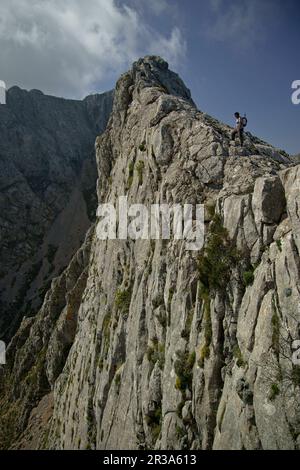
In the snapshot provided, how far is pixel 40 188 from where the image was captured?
475 feet

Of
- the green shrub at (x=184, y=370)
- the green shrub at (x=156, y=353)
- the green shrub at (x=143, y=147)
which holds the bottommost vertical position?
the green shrub at (x=184, y=370)

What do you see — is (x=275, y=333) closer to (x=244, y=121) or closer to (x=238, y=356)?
(x=238, y=356)

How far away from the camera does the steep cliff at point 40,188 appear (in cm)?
11781

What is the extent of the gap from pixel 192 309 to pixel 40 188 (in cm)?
13284

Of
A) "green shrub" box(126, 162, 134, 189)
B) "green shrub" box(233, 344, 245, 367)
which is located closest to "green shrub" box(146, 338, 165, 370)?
"green shrub" box(233, 344, 245, 367)

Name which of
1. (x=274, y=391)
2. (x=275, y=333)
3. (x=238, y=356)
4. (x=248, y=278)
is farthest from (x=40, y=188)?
(x=274, y=391)

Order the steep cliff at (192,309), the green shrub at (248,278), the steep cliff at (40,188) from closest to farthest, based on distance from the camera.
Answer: the steep cliff at (192,309)
the green shrub at (248,278)
the steep cliff at (40,188)

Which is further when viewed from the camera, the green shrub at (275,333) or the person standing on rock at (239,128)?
the person standing on rock at (239,128)

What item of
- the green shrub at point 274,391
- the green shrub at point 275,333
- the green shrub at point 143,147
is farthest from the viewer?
the green shrub at point 143,147

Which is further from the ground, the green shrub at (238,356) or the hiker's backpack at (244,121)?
the hiker's backpack at (244,121)

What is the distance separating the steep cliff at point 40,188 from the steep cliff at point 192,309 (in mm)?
76029

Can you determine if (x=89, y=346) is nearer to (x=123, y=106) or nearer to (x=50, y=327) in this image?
(x=123, y=106)

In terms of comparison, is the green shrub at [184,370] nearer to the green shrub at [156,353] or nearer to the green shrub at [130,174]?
the green shrub at [156,353]

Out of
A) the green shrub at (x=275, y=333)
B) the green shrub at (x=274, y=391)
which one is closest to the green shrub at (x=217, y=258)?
the green shrub at (x=275, y=333)
